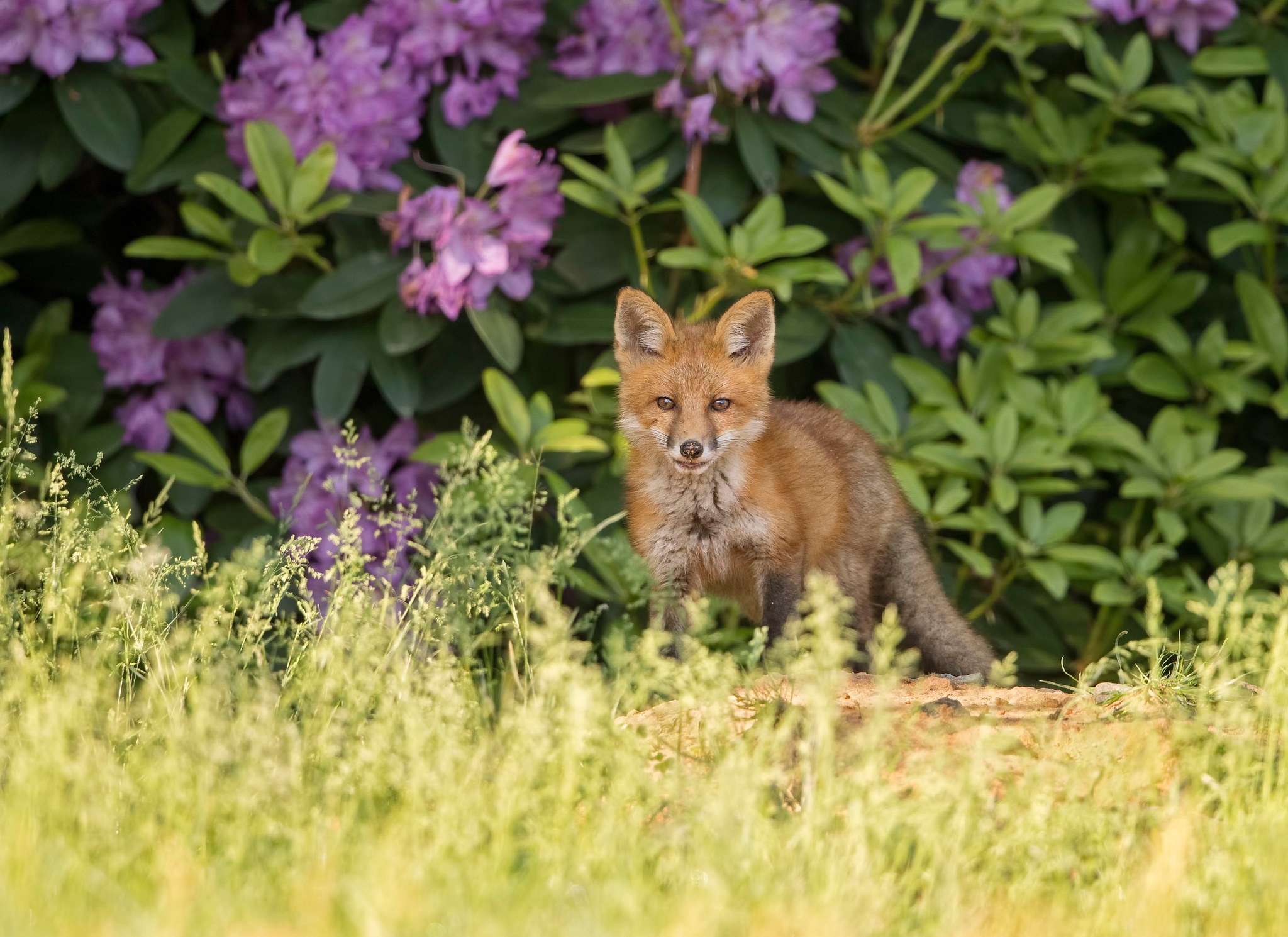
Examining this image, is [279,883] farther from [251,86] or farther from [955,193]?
[955,193]

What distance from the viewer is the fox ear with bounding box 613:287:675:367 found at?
162 inches

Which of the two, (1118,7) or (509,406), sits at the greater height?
(1118,7)

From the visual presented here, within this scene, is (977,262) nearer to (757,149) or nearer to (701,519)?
(757,149)

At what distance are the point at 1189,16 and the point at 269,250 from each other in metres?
3.28

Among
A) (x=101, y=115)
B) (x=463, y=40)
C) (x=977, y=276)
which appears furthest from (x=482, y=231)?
(x=977, y=276)

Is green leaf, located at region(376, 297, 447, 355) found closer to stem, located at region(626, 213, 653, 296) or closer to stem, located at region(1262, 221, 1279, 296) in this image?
stem, located at region(626, 213, 653, 296)

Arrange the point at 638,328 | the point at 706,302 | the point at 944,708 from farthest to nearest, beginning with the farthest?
the point at 706,302
the point at 638,328
the point at 944,708

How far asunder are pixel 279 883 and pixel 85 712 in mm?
680

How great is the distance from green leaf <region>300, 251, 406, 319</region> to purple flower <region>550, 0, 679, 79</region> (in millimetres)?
902

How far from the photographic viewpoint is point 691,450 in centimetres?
387

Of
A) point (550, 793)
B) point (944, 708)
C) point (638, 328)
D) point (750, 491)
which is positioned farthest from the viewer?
point (638, 328)

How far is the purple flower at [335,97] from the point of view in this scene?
14.7 feet

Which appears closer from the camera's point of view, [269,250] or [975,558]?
[269,250]

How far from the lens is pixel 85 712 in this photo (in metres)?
2.71
